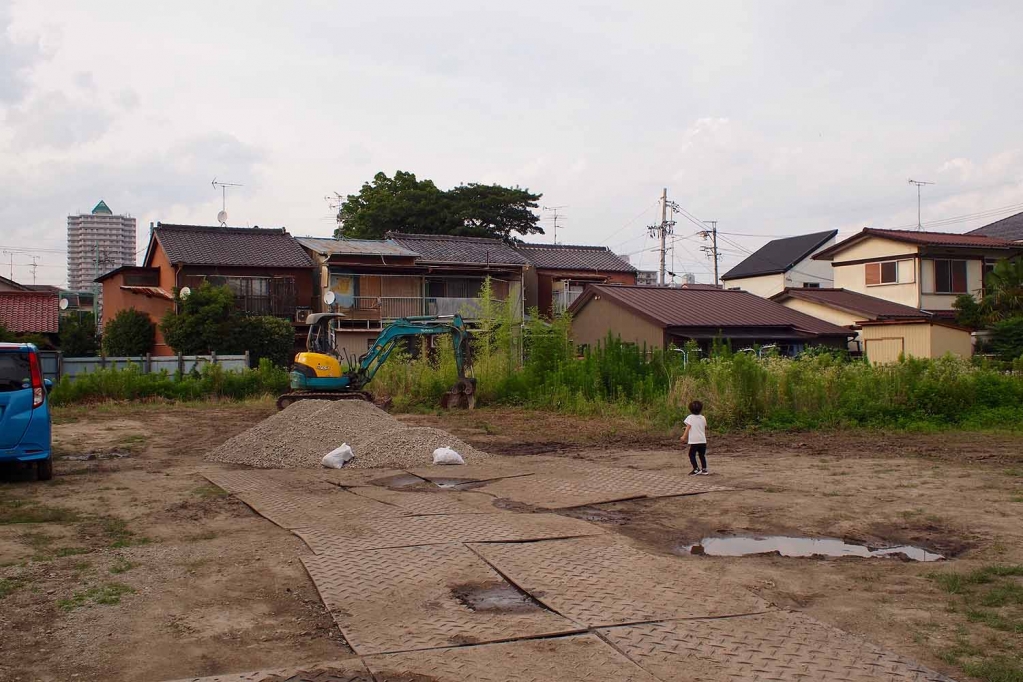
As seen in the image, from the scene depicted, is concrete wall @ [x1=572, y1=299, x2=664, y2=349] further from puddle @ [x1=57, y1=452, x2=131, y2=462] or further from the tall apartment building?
the tall apartment building

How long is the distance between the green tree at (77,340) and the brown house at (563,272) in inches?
706

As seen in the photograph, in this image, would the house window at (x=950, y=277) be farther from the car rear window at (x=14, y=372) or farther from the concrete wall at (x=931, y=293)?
the car rear window at (x=14, y=372)

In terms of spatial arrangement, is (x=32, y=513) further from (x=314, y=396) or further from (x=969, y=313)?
(x=969, y=313)

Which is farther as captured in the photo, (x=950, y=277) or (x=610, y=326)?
(x=950, y=277)

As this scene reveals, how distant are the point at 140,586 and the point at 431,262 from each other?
3040 centimetres

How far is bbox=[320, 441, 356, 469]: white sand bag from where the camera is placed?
477 inches

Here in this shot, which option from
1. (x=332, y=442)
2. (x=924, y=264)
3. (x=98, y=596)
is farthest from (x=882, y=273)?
(x=98, y=596)

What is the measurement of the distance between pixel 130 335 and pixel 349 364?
598 inches

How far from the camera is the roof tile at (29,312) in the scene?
27516 millimetres

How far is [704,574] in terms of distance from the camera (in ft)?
20.3

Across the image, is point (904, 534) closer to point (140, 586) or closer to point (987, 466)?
point (987, 466)

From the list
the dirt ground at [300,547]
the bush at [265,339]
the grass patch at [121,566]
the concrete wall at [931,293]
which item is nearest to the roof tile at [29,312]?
the bush at [265,339]

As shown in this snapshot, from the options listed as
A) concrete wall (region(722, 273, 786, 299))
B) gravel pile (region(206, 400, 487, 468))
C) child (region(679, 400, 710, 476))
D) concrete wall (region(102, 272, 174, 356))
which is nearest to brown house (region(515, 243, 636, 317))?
concrete wall (region(722, 273, 786, 299))

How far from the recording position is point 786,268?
42688 mm
